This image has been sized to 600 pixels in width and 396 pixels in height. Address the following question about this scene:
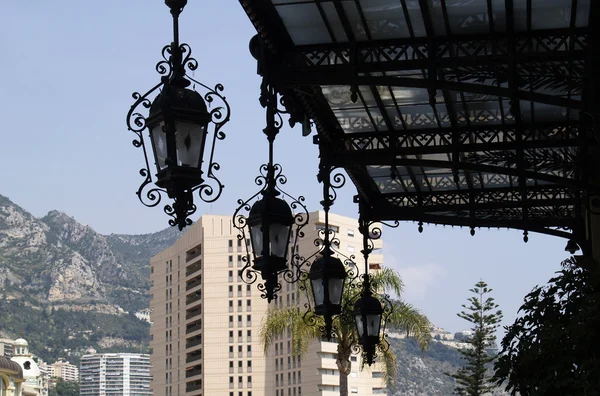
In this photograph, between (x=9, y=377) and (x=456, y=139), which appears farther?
(x=9, y=377)

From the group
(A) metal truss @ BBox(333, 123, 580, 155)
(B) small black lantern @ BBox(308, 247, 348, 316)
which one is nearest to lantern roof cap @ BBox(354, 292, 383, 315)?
(A) metal truss @ BBox(333, 123, 580, 155)

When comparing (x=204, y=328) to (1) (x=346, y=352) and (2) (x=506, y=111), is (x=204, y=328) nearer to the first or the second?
(1) (x=346, y=352)

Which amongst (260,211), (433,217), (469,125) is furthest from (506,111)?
(260,211)

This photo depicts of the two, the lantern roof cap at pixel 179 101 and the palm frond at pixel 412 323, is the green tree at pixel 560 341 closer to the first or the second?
the lantern roof cap at pixel 179 101

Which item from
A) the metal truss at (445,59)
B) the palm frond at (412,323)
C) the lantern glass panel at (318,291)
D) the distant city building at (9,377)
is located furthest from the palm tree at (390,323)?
the distant city building at (9,377)

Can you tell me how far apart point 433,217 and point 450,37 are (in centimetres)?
543

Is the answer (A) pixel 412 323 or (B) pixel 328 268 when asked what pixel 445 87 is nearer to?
(B) pixel 328 268

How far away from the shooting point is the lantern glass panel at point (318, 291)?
11.2 m

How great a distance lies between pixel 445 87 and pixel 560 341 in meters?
2.89

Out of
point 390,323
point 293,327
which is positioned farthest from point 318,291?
point 293,327

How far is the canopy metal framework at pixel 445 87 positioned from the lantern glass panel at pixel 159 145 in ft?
11.3

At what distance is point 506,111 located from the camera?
1264 cm

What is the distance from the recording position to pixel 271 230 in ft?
27.0

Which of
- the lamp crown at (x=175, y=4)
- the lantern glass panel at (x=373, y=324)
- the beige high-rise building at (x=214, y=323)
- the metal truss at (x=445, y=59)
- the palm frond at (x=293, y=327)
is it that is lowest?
the lantern glass panel at (x=373, y=324)
